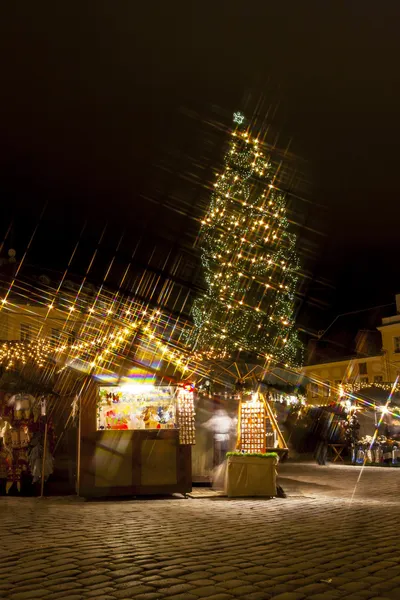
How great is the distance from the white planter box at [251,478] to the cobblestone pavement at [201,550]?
0.76 m

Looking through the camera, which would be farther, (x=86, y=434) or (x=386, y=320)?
(x=386, y=320)

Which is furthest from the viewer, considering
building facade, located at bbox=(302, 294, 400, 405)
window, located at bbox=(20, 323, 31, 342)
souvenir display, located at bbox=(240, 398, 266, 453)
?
building facade, located at bbox=(302, 294, 400, 405)

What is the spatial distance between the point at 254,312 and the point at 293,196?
4869 millimetres

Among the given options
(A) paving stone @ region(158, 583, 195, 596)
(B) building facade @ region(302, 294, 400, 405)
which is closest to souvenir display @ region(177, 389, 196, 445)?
(A) paving stone @ region(158, 583, 195, 596)

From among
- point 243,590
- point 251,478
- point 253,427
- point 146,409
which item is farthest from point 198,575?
point 253,427

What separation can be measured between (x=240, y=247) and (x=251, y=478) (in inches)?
484

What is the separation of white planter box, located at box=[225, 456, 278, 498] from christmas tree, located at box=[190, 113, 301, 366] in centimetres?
997

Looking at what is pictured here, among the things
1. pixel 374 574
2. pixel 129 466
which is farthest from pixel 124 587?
pixel 129 466

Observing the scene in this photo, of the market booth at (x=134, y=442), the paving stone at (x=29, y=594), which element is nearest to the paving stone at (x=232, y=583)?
the paving stone at (x=29, y=594)

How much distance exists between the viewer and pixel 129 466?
12.6 meters

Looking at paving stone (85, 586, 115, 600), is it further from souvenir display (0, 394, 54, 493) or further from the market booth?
souvenir display (0, 394, 54, 493)

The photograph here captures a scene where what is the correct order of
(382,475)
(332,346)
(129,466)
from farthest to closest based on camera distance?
(332,346) < (382,475) < (129,466)

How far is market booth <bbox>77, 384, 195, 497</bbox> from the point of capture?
1252cm

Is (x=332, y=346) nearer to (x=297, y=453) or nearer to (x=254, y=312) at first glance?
(x=297, y=453)
